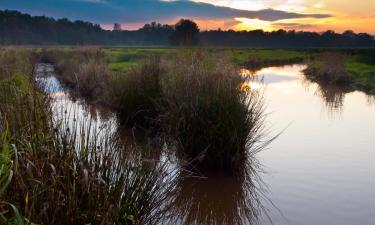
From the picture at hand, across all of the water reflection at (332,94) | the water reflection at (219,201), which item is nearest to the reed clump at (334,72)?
the water reflection at (332,94)


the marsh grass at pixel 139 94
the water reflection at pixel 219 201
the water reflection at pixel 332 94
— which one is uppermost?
the marsh grass at pixel 139 94

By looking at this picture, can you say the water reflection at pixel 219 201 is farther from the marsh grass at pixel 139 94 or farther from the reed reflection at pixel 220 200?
the marsh grass at pixel 139 94

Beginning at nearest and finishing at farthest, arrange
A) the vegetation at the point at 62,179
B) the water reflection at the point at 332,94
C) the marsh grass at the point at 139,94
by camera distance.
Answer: the vegetation at the point at 62,179, the marsh grass at the point at 139,94, the water reflection at the point at 332,94

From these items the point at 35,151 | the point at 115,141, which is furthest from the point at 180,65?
the point at 35,151

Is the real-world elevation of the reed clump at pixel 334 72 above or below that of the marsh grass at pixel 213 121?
below

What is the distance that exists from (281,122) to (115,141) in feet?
32.9

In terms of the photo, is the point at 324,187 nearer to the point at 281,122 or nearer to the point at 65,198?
the point at 65,198

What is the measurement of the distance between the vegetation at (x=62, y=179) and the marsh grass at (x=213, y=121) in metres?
3.47

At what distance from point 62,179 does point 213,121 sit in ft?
15.0

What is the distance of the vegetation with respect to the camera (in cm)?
368

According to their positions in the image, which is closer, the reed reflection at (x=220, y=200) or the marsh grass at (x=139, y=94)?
the reed reflection at (x=220, y=200)

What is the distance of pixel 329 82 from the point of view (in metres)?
29.8

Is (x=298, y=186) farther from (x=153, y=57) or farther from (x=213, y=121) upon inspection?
(x=153, y=57)

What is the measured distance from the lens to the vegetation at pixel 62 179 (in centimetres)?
368
